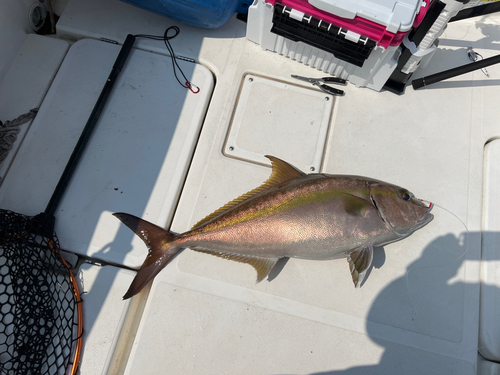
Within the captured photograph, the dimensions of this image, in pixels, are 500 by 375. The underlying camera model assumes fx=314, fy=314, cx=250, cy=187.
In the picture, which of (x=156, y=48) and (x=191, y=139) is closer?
(x=191, y=139)

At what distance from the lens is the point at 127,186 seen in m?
2.09

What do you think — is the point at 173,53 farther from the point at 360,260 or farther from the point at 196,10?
the point at 360,260

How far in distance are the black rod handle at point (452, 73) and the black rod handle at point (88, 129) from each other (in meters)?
2.14

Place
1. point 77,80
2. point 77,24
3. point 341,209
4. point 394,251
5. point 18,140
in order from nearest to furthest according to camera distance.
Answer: point 341,209 → point 394,251 → point 18,140 → point 77,80 → point 77,24

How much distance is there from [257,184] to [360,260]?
30.9 inches

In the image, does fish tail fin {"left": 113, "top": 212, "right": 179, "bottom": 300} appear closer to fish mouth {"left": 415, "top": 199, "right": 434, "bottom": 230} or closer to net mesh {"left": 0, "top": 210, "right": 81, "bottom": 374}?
net mesh {"left": 0, "top": 210, "right": 81, "bottom": 374}

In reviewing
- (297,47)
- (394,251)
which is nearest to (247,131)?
A: (297,47)

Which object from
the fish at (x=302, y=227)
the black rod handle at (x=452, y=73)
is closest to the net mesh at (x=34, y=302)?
the fish at (x=302, y=227)

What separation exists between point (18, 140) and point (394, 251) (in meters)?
2.62

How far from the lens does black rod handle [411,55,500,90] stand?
1958 millimetres

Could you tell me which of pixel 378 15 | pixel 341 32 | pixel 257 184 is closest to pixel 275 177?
pixel 257 184

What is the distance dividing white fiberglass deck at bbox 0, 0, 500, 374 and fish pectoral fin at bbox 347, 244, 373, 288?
0.17 metres

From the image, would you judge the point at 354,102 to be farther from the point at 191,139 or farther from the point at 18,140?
the point at 18,140

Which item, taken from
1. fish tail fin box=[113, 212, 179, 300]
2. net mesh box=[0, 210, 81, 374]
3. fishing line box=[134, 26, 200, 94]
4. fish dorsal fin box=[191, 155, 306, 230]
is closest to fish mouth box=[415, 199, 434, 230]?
fish dorsal fin box=[191, 155, 306, 230]
